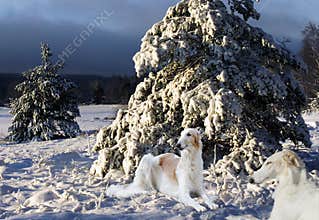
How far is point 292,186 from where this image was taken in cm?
508

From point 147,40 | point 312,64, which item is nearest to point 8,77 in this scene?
point 312,64

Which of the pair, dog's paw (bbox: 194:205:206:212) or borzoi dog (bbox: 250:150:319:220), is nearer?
borzoi dog (bbox: 250:150:319:220)

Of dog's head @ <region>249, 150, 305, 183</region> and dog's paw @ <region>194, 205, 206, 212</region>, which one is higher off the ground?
dog's head @ <region>249, 150, 305, 183</region>

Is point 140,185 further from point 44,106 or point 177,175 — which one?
point 44,106

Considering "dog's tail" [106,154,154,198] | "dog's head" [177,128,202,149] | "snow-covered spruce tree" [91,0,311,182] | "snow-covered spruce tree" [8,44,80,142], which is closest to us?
"dog's head" [177,128,202,149]

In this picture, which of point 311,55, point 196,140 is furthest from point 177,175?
point 311,55

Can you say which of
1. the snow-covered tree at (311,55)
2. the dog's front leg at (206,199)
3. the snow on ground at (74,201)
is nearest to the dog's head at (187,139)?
the dog's front leg at (206,199)

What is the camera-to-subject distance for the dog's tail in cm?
717

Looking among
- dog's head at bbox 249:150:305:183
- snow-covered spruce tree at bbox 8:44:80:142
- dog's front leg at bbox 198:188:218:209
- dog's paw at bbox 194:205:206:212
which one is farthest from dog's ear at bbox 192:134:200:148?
snow-covered spruce tree at bbox 8:44:80:142

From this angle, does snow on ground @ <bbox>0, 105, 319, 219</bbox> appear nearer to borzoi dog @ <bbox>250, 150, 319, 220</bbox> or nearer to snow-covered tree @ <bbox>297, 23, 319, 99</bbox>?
borzoi dog @ <bbox>250, 150, 319, 220</bbox>

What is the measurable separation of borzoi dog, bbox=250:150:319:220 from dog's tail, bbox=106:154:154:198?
2.54 m

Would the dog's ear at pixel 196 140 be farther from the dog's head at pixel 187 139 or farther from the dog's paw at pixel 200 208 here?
the dog's paw at pixel 200 208

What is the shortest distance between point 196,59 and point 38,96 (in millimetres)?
14361

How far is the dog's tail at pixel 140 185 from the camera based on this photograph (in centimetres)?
717
